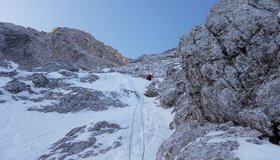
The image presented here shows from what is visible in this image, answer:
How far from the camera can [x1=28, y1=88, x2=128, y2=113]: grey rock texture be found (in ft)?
118

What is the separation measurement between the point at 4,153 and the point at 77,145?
6338 millimetres

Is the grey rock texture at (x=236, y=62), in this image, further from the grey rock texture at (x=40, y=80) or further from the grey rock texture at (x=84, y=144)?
the grey rock texture at (x=40, y=80)

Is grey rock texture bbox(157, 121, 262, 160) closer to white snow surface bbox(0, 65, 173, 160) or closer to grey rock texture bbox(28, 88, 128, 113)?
white snow surface bbox(0, 65, 173, 160)

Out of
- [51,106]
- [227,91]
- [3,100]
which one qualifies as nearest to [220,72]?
[227,91]

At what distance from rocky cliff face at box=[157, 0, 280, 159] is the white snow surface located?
4500mm

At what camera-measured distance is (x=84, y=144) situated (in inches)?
933

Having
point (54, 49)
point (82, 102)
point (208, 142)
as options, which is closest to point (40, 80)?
point (82, 102)

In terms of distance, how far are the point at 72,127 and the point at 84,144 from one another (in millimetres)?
7404

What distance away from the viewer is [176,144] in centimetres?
1658

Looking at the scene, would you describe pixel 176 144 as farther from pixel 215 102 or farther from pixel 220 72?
pixel 220 72

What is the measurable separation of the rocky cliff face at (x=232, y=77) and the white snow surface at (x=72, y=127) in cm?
450

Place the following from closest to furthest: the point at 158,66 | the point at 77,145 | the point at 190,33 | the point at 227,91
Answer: the point at 227,91
the point at 190,33
the point at 77,145
the point at 158,66

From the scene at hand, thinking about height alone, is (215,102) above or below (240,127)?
above

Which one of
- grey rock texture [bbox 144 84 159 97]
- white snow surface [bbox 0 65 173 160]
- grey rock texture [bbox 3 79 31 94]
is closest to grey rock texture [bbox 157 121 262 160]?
white snow surface [bbox 0 65 173 160]
